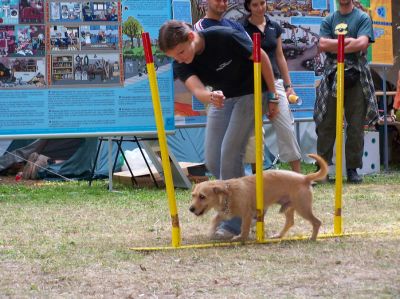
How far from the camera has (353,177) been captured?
9.69 m

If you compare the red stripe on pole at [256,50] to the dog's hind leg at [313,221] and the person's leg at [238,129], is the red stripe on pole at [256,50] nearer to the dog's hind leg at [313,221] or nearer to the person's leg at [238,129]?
the person's leg at [238,129]

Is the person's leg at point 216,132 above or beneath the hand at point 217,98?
beneath

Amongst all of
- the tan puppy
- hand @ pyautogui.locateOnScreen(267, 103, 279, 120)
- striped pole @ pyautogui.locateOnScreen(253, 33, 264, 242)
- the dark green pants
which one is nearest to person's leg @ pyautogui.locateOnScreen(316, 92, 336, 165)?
the dark green pants

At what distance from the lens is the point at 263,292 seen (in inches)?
161

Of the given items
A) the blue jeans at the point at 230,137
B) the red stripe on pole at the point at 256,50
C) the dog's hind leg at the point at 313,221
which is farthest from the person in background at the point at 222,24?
the red stripe on pole at the point at 256,50

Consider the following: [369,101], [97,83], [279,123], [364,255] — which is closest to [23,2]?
[97,83]

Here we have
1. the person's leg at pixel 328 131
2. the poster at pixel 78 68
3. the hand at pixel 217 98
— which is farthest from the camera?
the person's leg at pixel 328 131

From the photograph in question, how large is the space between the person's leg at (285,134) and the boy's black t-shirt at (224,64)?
1.90 metres

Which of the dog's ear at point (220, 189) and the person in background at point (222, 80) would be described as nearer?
the person in background at point (222, 80)

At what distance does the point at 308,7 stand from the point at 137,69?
250 cm

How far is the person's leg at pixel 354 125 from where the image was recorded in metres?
9.48

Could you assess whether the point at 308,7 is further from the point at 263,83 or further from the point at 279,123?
the point at 263,83

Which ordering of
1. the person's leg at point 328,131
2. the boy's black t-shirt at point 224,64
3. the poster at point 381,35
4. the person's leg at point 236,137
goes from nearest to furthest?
the boy's black t-shirt at point 224,64
the person's leg at point 236,137
the person's leg at point 328,131
the poster at point 381,35

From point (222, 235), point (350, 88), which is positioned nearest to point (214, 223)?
point (222, 235)
